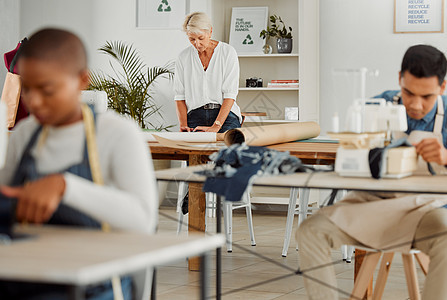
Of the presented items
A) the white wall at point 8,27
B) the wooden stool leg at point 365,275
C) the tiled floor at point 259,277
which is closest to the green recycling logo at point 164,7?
the white wall at point 8,27

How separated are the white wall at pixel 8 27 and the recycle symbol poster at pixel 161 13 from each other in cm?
128

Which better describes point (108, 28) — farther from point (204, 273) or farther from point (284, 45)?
point (204, 273)

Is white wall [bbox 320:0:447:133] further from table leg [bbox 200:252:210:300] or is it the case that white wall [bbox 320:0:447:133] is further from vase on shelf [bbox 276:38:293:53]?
table leg [bbox 200:252:210:300]

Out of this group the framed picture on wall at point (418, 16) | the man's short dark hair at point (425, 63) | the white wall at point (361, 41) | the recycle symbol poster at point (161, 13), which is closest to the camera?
the man's short dark hair at point (425, 63)

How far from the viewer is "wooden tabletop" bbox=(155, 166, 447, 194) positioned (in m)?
2.19

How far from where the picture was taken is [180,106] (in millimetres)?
4875

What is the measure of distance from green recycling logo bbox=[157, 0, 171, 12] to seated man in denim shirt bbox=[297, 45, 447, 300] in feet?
15.3

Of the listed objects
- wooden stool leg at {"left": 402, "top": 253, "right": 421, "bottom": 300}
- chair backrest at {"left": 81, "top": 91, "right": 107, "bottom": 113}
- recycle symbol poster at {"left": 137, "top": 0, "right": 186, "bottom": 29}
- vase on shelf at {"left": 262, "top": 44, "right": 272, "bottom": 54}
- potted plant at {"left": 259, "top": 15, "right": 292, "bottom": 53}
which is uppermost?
recycle symbol poster at {"left": 137, "top": 0, "right": 186, "bottom": 29}

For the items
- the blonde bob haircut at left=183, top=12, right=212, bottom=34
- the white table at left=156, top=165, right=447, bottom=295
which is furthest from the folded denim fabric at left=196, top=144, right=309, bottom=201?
the blonde bob haircut at left=183, top=12, right=212, bottom=34

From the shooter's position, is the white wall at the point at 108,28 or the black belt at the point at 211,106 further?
the white wall at the point at 108,28

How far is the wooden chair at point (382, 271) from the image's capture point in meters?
2.81

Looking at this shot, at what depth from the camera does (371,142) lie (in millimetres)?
2463

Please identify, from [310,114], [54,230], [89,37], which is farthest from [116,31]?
[54,230]

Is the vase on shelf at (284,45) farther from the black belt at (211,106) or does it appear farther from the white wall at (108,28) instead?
the black belt at (211,106)
